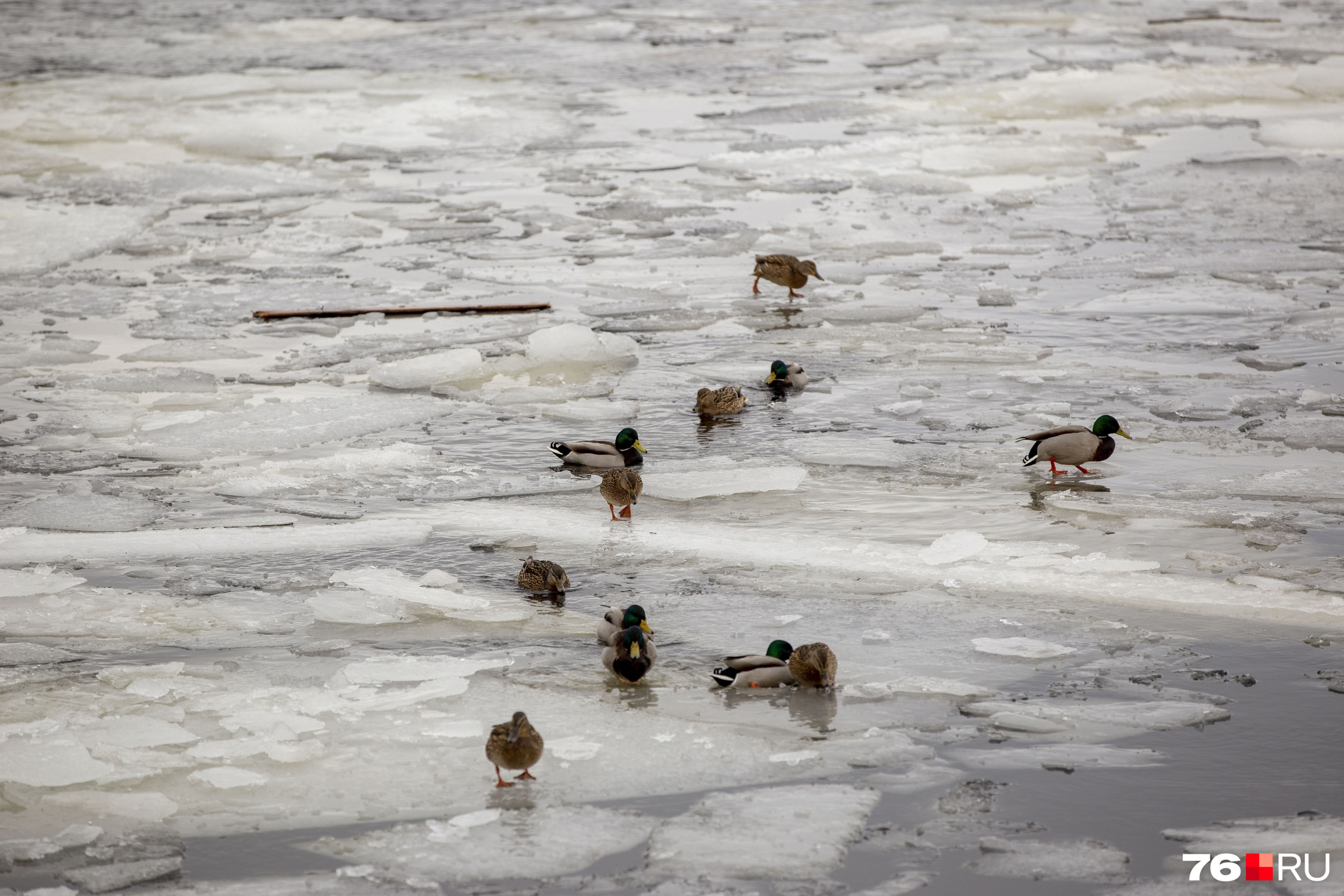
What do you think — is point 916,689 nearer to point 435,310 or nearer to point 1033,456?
point 1033,456

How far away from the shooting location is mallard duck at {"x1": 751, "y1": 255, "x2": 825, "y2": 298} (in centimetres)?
970

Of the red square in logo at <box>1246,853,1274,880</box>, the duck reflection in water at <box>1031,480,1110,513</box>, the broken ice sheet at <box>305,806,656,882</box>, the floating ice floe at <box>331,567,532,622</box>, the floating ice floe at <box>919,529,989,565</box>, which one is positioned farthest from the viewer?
the duck reflection in water at <box>1031,480,1110,513</box>

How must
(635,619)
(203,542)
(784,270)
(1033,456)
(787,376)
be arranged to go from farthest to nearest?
(784,270) < (787,376) < (1033,456) < (203,542) < (635,619)

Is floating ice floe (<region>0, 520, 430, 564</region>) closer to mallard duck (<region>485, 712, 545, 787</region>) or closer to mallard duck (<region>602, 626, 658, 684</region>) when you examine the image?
mallard duck (<region>602, 626, 658, 684</region>)

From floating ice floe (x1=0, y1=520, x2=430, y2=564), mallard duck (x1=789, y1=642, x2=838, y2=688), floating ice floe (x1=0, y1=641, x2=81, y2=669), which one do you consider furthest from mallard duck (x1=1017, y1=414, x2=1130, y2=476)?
floating ice floe (x1=0, y1=641, x2=81, y2=669)

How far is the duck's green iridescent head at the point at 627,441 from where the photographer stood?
6840mm

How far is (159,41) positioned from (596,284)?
14.0 metres

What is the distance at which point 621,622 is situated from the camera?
16.1ft

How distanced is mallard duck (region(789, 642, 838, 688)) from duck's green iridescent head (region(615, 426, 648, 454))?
7.72 ft

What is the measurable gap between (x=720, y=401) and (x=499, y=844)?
402cm

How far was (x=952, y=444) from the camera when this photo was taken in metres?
7.18

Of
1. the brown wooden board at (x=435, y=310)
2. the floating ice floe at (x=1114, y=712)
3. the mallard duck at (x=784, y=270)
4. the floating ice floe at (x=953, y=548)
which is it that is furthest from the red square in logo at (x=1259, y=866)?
the brown wooden board at (x=435, y=310)

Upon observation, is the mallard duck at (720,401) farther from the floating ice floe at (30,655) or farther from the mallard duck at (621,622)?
the floating ice floe at (30,655)

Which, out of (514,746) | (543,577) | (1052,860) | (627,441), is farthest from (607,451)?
(1052,860)
